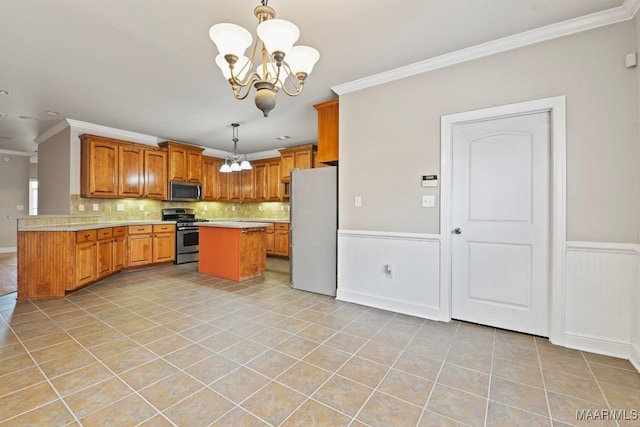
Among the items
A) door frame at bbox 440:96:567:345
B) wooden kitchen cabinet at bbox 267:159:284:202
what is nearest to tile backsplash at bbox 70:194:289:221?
wooden kitchen cabinet at bbox 267:159:284:202

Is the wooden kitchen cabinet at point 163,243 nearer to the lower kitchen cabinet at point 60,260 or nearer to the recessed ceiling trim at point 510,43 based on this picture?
the lower kitchen cabinet at point 60,260

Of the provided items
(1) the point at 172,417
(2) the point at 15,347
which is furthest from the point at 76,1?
(1) the point at 172,417

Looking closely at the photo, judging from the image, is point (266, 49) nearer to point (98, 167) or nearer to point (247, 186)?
point (98, 167)

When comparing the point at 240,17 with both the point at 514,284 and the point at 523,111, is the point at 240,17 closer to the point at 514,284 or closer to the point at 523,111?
the point at 523,111

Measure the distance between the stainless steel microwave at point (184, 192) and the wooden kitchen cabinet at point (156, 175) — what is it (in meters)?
0.11

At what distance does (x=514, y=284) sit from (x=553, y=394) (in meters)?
1.07

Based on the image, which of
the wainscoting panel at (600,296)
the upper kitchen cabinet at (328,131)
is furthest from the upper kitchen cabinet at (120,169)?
the wainscoting panel at (600,296)

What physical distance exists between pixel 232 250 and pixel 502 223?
3695 millimetres

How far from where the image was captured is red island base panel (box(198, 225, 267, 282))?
4.56 meters

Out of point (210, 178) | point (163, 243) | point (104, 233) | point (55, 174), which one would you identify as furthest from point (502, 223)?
point (55, 174)

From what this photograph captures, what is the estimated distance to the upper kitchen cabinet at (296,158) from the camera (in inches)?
253

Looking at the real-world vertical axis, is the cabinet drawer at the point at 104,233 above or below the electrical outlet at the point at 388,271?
above

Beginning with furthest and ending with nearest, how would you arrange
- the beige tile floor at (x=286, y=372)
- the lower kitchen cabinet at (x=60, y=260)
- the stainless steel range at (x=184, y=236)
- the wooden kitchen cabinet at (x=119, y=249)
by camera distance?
the stainless steel range at (x=184, y=236), the wooden kitchen cabinet at (x=119, y=249), the lower kitchen cabinet at (x=60, y=260), the beige tile floor at (x=286, y=372)

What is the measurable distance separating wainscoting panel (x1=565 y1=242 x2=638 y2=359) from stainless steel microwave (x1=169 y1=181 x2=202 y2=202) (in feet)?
21.0
